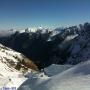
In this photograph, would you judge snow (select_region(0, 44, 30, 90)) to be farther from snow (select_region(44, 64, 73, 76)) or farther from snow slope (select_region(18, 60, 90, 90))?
snow slope (select_region(18, 60, 90, 90))

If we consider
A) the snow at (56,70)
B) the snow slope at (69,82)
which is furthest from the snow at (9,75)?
the snow slope at (69,82)

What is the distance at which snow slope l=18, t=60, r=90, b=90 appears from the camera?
2030 centimetres

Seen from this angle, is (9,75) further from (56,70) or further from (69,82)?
(69,82)

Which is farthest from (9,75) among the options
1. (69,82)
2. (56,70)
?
(69,82)

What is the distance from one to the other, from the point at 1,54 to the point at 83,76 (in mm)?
114986

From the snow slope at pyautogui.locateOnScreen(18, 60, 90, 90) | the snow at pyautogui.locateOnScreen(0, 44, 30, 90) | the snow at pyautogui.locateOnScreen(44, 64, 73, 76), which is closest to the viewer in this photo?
the snow slope at pyautogui.locateOnScreen(18, 60, 90, 90)

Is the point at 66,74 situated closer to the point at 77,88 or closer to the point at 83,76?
the point at 83,76

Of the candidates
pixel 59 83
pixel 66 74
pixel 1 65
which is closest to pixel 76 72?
pixel 66 74

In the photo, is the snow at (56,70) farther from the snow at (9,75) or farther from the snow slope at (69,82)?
the snow slope at (69,82)

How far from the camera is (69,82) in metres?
21.3

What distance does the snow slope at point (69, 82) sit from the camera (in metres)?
20.3

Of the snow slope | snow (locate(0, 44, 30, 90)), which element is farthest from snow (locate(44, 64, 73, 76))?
the snow slope

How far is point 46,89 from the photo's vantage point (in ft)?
68.8

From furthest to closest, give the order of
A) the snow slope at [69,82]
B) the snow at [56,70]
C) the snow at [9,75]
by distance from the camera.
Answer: the snow at [56,70] < the snow at [9,75] < the snow slope at [69,82]
